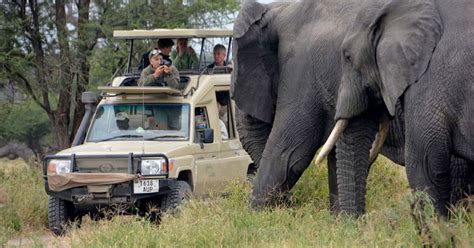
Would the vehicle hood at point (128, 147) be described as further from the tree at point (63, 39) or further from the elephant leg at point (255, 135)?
the tree at point (63, 39)

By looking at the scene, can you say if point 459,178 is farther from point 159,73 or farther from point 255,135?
Answer: point 159,73

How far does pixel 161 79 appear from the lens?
13945 mm

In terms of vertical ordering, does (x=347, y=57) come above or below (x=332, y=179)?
above

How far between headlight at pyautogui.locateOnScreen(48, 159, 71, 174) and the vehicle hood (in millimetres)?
155

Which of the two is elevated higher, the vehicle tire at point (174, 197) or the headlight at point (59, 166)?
the headlight at point (59, 166)

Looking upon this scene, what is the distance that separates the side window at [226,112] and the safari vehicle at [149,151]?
12 mm

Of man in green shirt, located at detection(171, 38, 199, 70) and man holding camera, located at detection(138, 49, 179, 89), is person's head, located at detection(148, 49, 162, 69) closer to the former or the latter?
man holding camera, located at detection(138, 49, 179, 89)

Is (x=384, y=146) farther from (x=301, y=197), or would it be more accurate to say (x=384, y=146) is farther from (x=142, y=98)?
(x=142, y=98)

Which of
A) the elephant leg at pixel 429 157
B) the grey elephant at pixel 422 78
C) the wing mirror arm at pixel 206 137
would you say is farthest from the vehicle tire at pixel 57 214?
the elephant leg at pixel 429 157

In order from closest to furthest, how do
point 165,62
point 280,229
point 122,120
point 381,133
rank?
point 280,229, point 381,133, point 122,120, point 165,62

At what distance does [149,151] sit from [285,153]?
1.72 meters

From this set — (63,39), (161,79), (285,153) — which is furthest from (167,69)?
(63,39)

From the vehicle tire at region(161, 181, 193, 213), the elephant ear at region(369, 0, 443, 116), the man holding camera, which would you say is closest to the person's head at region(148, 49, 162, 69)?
the man holding camera

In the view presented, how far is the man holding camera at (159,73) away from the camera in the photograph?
13.8 metres
